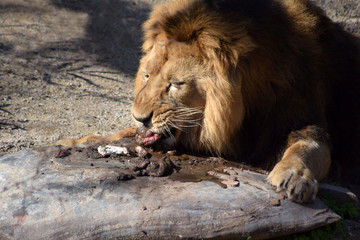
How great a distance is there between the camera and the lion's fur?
2.80m

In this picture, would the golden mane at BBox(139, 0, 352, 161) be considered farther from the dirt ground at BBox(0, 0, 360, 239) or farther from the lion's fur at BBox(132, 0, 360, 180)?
the dirt ground at BBox(0, 0, 360, 239)

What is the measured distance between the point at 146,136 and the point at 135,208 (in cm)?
76

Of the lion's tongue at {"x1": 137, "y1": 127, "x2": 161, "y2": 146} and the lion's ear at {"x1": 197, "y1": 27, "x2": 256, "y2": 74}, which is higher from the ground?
the lion's ear at {"x1": 197, "y1": 27, "x2": 256, "y2": 74}

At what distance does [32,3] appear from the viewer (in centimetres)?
745

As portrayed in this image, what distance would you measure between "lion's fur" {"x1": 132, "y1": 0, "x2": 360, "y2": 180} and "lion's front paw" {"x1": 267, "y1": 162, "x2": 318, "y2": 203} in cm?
46

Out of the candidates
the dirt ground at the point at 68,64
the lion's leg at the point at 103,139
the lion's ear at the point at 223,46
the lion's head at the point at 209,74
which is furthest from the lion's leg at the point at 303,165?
the dirt ground at the point at 68,64

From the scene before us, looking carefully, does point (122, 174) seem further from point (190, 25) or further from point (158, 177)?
point (190, 25)

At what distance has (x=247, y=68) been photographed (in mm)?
2887

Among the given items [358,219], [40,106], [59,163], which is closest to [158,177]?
[59,163]

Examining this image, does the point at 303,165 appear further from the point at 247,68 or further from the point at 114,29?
the point at 114,29

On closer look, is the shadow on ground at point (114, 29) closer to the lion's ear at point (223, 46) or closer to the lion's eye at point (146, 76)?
the lion's eye at point (146, 76)

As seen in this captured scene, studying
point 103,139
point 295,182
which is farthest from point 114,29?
point 295,182

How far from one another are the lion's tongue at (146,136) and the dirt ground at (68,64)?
4.62 ft

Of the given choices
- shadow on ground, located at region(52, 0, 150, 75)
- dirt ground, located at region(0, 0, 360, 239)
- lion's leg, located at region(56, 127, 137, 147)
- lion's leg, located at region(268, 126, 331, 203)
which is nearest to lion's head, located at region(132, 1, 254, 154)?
lion's leg, located at region(268, 126, 331, 203)
